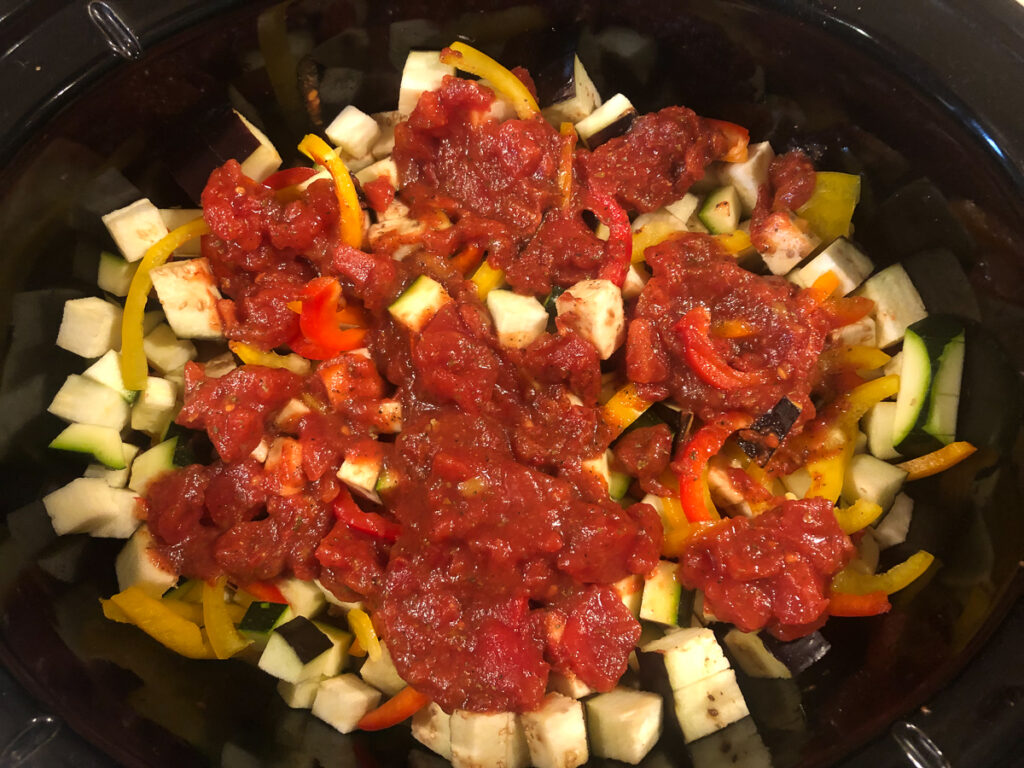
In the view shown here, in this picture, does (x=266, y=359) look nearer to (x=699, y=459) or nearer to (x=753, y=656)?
(x=699, y=459)

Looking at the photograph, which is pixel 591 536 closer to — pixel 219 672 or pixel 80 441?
pixel 219 672

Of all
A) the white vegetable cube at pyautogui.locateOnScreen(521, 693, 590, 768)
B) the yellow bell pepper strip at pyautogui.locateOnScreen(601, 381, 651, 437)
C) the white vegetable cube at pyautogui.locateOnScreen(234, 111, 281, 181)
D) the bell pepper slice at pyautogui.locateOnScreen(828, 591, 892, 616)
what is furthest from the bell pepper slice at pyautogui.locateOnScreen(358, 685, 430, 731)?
the white vegetable cube at pyautogui.locateOnScreen(234, 111, 281, 181)

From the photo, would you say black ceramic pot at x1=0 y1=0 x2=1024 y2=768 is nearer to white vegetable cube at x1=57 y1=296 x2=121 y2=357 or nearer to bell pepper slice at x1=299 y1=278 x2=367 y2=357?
white vegetable cube at x1=57 y1=296 x2=121 y2=357

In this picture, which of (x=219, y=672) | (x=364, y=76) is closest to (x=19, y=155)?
(x=364, y=76)

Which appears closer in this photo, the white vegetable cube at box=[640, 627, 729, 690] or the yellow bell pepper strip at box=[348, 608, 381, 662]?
the white vegetable cube at box=[640, 627, 729, 690]

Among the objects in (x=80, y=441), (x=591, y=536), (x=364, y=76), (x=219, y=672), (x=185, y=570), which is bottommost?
(x=219, y=672)

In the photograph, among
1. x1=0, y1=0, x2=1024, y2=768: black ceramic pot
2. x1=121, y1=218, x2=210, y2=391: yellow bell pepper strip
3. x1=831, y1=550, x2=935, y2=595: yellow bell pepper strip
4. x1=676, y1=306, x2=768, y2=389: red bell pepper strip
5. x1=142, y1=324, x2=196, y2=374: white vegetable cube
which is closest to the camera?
x1=0, y1=0, x2=1024, y2=768: black ceramic pot

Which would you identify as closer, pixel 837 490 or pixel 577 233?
pixel 837 490

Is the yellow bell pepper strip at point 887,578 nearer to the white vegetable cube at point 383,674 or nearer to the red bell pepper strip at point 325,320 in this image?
the white vegetable cube at point 383,674
